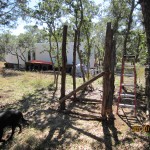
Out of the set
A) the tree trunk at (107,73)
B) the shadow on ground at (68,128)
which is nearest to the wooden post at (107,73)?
the tree trunk at (107,73)

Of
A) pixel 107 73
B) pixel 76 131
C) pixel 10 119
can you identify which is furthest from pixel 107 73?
pixel 10 119

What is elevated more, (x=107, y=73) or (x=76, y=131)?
(x=107, y=73)

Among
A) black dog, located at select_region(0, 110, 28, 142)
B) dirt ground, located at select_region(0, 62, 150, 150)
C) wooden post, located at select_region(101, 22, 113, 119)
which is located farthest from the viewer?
wooden post, located at select_region(101, 22, 113, 119)

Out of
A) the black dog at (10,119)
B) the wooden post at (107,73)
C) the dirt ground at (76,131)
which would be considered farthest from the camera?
the wooden post at (107,73)

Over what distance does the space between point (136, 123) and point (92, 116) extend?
132cm

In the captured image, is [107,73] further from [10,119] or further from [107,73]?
[10,119]

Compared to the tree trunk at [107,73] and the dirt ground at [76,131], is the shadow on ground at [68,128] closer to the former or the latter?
the dirt ground at [76,131]

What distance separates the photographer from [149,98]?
4230mm

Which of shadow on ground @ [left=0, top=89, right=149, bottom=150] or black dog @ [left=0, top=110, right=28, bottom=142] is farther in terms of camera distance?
black dog @ [left=0, top=110, right=28, bottom=142]

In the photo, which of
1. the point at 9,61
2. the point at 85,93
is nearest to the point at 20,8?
the point at 85,93

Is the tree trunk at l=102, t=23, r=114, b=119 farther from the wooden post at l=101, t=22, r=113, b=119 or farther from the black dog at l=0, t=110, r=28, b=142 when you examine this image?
the black dog at l=0, t=110, r=28, b=142

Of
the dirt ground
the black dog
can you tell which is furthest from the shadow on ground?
the black dog

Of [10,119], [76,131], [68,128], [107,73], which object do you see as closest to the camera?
[10,119]

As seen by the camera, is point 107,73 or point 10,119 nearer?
point 10,119
